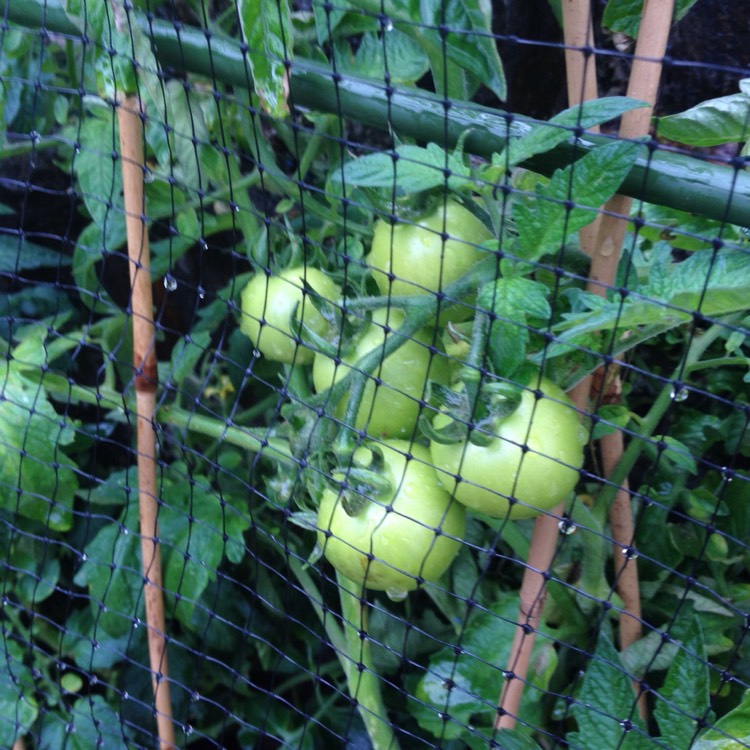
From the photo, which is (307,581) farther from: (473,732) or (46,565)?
(46,565)

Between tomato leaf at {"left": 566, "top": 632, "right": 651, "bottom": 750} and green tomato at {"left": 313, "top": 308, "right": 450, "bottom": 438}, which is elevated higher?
green tomato at {"left": 313, "top": 308, "right": 450, "bottom": 438}

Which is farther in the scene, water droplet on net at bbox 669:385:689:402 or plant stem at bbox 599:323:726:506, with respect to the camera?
plant stem at bbox 599:323:726:506

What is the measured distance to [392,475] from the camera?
1.87ft

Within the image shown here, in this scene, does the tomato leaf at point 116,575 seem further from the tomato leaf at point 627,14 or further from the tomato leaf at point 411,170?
the tomato leaf at point 627,14

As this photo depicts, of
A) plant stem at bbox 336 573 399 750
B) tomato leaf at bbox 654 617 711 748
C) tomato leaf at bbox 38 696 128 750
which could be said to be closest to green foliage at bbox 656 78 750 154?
tomato leaf at bbox 654 617 711 748

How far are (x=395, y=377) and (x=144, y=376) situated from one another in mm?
329

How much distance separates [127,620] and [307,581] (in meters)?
0.23

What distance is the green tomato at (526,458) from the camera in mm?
523

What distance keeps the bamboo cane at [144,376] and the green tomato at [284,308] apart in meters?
0.13

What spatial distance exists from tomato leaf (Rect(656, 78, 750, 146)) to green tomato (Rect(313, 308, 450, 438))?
23cm

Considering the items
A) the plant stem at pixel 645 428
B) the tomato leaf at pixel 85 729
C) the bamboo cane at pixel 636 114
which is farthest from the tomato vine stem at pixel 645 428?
the tomato leaf at pixel 85 729

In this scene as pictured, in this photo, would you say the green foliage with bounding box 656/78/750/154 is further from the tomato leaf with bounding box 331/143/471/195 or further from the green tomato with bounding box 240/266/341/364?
the green tomato with bounding box 240/266/341/364

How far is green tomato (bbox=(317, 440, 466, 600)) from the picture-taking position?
0.56 metres

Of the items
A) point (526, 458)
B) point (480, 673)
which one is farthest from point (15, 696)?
point (526, 458)
